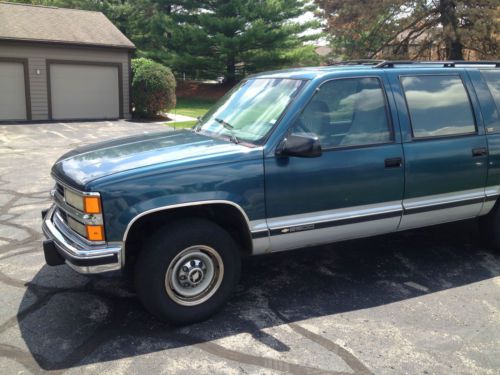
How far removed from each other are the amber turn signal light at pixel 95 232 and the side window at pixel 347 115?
166 cm

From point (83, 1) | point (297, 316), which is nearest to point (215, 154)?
point (297, 316)

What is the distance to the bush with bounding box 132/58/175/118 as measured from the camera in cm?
2056

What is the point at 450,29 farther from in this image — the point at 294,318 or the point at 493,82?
the point at 294,318

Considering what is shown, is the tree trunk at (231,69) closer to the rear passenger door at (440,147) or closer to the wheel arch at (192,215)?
→ the rear passenger door at (440,147)

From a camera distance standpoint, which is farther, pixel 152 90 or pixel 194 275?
pixel 152 90

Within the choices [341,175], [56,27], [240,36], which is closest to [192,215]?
[341,175]

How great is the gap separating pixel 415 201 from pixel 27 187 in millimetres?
6306

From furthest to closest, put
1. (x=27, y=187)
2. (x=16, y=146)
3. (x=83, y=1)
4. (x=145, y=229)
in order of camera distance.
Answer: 1. (x=83, y=1)
2. (x=16, y=146)
3. (x=27, y=187)
4. (x=145, y=229)

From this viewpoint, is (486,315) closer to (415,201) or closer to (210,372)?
(415,201)

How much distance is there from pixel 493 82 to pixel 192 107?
2220 cm

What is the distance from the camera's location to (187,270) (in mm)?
3748

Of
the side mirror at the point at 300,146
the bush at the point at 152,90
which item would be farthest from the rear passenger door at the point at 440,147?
the bush at the point at 152,90

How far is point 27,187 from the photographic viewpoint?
8.22 metres

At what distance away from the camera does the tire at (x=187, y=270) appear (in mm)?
3600
